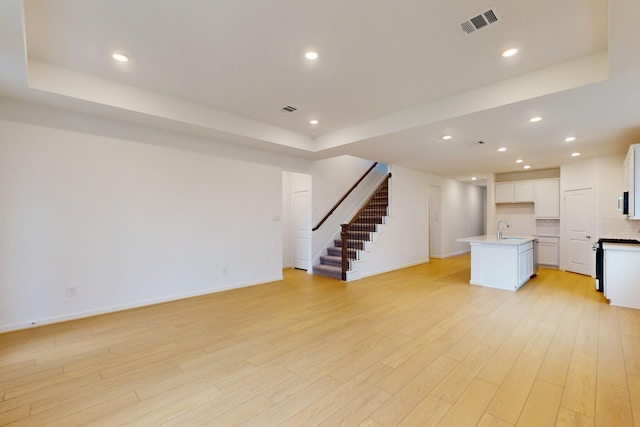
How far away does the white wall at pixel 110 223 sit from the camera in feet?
11.4

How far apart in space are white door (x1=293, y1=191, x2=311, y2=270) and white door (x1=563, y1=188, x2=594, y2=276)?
20.5ft

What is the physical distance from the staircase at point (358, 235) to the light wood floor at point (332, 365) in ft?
6.54

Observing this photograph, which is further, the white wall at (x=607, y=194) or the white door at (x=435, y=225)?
the white door at (x=435, y=225)

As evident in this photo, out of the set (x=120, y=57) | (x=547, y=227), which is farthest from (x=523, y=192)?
(x=120, y=57)

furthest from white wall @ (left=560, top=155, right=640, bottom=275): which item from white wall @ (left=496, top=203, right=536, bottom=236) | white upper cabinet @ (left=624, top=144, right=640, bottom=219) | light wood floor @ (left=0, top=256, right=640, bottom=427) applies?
light wood floor @ (left=0, top=256, right=640, bottom=427)

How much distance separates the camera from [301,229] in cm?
732

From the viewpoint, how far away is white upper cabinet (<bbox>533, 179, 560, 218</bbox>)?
7.55m

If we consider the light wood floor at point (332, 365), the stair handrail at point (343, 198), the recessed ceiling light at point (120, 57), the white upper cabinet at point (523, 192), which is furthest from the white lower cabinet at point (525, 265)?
the recessed ceiling light at point (120, 57)

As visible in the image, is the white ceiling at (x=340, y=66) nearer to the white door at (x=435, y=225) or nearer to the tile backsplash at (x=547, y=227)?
the tile backsplash at (x=547, y=227)

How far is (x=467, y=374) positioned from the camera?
246 cm

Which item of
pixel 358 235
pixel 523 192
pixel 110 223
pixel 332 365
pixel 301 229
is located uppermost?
pixel 523 192

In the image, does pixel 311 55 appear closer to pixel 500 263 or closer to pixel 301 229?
pixel 301 229

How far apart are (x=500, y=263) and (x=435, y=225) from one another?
4232mm

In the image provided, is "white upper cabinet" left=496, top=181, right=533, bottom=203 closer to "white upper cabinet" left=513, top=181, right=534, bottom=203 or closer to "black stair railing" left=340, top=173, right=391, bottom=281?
"white upper cabinet" left=513, top=181, right=534, bottom=203
